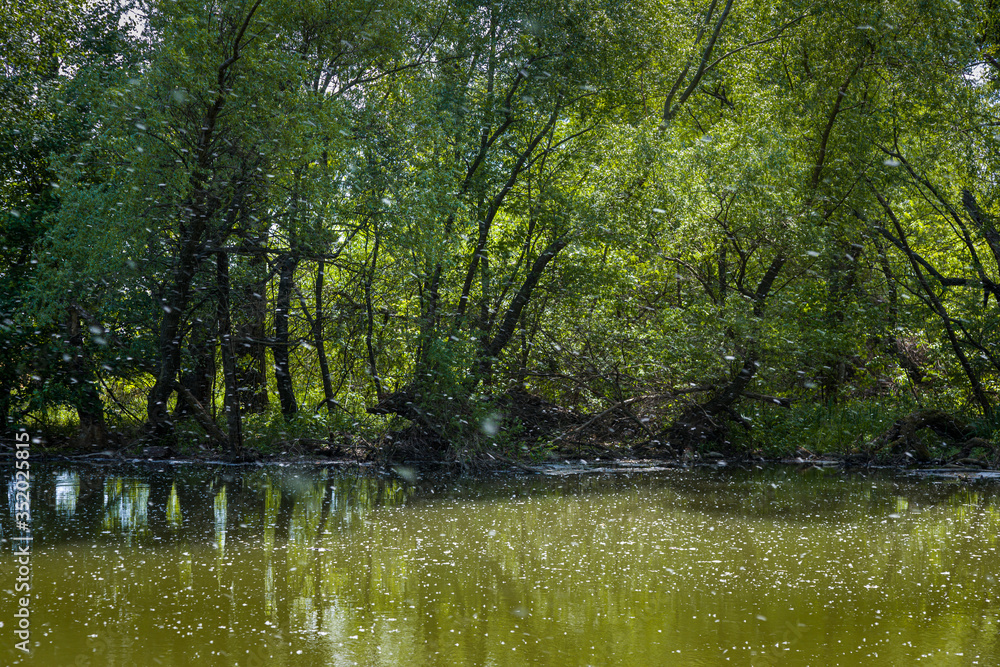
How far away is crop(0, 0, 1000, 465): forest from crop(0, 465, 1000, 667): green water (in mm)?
3502

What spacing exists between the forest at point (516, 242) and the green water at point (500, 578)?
11.5 feet

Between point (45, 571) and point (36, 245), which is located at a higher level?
point (36, 245)

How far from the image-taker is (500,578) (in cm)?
579

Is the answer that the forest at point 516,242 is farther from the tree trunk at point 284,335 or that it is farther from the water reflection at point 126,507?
the water reflection at point 126,507

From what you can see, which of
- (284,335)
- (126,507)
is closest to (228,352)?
(284,335)

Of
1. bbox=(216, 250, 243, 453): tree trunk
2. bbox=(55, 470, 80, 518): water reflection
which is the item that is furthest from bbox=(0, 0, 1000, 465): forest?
bbox=(55, 470, 80, 518): water reflection

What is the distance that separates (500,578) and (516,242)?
32.3 feet

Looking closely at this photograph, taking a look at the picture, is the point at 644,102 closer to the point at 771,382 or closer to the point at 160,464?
the point at 771,382

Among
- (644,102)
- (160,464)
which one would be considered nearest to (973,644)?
(160,464)

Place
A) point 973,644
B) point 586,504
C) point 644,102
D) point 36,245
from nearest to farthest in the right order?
1. point 973,644
2. point 586,504
3. point 36,245
4. point 644,102

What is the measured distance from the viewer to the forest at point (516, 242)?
12.3m

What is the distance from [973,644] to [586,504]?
16.9ft

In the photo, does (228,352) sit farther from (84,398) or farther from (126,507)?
(126,507)

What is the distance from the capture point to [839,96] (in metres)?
14.7
